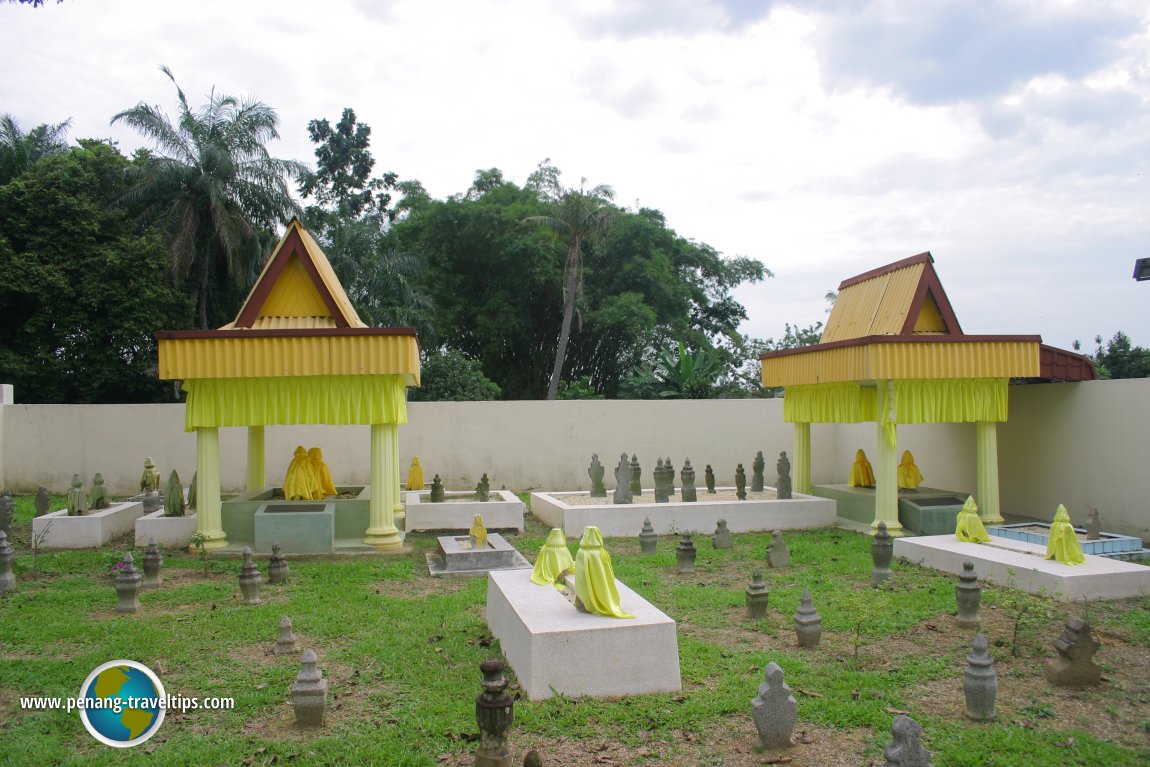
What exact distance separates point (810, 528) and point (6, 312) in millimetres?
21792

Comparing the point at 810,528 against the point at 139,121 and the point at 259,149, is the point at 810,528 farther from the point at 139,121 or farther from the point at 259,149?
the point at 139,121

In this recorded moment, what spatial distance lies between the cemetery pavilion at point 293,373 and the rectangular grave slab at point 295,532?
0.63 m

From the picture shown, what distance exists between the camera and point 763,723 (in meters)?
5.46

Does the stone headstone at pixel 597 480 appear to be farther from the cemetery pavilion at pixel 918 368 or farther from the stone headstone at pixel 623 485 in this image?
the cemetery pavilion at pixel 918 368

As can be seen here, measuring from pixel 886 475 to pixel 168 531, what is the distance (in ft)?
38.3

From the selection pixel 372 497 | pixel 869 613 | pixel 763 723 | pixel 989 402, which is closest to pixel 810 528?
pixel 989 402

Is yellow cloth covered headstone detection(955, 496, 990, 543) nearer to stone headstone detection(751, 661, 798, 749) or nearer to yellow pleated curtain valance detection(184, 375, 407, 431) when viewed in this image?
stone headstone detection(751, 661, 798, 749)

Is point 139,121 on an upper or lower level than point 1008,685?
upper

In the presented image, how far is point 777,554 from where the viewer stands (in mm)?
11508

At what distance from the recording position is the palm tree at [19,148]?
2569 cm

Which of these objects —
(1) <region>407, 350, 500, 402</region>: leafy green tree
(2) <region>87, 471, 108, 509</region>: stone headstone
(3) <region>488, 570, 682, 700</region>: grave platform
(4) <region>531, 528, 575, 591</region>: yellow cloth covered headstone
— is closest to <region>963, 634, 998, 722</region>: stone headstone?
(3) <region>488, 570, 682, 700</region>: grave platform

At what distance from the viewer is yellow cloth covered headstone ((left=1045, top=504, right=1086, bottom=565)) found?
9766mm

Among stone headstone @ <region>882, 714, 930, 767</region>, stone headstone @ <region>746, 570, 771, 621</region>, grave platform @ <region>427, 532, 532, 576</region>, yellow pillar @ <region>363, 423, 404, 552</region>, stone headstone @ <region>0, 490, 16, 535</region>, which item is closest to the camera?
stone headstone @ <region>882, 714, 930, 767</region>

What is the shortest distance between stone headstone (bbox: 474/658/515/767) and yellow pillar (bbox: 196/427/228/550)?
29.2 feet
